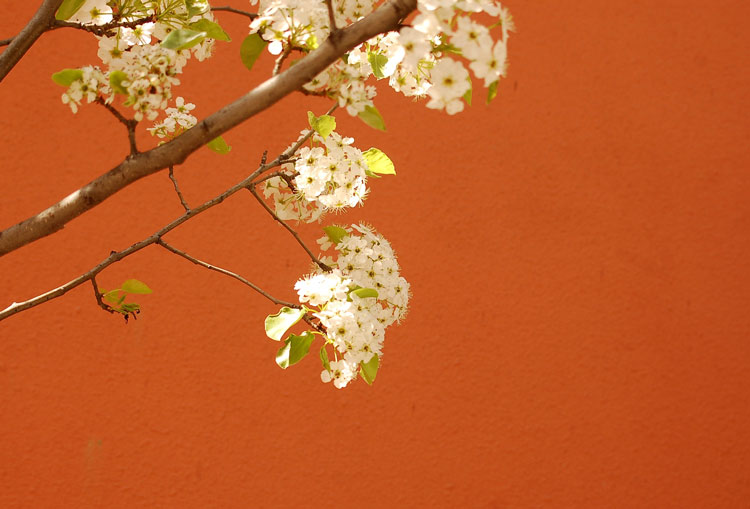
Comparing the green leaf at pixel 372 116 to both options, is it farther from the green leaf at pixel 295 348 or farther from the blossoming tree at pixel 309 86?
the green leaf at pixel 295 348

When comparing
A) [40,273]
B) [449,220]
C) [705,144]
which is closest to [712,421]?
[705,144]

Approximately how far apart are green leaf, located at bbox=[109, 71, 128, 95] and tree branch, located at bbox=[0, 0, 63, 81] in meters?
0.12

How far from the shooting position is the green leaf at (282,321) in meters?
0.58

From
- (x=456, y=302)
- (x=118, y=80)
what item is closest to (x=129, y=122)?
(x=118, y=80)

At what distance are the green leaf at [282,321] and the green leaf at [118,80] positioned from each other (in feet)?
0.71

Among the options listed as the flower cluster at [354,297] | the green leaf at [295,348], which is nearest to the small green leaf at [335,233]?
the flower cluster at [354,297]

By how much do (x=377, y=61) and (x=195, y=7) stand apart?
5.9 inches

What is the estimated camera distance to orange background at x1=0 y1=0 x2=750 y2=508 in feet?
4.15

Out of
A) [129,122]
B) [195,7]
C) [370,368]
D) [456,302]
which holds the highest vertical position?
[456,302]

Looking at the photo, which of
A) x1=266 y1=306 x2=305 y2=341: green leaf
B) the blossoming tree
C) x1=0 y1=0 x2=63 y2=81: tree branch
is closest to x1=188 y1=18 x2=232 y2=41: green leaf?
the blossoming tree

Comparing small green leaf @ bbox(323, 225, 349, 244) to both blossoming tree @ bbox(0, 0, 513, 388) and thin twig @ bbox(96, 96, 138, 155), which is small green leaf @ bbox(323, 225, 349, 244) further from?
thin twig @ bbox(96, 96, 138, 155)

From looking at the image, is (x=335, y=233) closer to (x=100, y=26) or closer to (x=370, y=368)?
(x=370, y=368)

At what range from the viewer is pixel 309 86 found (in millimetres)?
480

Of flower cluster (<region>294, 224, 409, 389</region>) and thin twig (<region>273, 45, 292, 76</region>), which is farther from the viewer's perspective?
flower cluster (<region>294, 224, 409, 389</region>)
